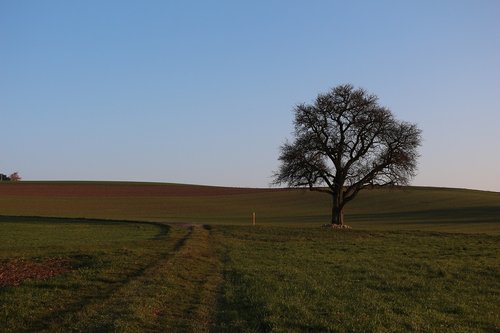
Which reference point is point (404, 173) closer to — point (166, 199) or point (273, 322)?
point (273, 322)

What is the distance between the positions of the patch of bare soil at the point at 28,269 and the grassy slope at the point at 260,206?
42478 millimetres

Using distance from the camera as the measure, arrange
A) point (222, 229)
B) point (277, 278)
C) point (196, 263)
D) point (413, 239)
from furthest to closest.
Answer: point (222, 229) < point (413, 239) < point (196, 263) < point (277, 278)

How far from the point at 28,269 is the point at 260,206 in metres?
71.3

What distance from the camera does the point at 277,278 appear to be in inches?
664

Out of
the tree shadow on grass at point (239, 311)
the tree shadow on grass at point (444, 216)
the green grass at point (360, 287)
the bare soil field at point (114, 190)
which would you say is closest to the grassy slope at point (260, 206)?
the tree shadow on grass at point (444, 216)

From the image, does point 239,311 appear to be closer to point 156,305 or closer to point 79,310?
point 156,305

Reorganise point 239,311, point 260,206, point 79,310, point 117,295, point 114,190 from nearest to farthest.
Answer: point 79,310
point 239,311
point 117,295
point 260,206
point 114,190

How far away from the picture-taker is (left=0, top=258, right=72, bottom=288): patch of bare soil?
15.6m

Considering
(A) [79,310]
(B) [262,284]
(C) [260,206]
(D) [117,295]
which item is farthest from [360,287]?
(C) [260,206]

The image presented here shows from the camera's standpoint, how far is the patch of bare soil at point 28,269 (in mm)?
15561

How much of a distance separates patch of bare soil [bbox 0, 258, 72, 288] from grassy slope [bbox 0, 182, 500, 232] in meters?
42.5

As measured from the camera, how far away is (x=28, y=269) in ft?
56.9

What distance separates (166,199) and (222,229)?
57.3 m

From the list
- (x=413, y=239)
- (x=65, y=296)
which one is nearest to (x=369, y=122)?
(x=413, y=239)
